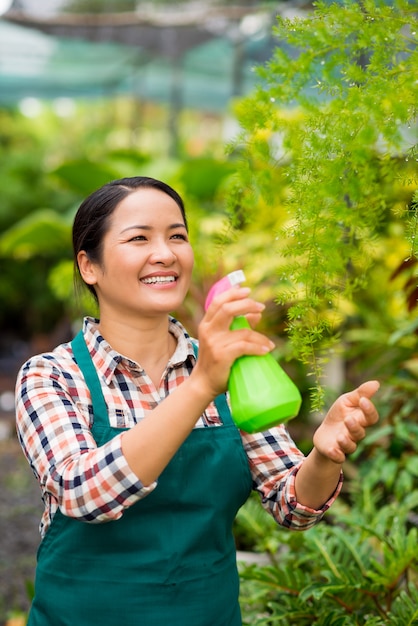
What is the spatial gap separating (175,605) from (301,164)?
76cm

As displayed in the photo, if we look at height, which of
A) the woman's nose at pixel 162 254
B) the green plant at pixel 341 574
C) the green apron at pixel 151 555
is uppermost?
the woman's nose at pixel 162 254

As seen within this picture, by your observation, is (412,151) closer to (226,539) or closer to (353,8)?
(353,8)

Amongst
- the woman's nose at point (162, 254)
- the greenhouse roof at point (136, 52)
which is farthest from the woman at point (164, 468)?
the greenhouse roof at point (136, 52)

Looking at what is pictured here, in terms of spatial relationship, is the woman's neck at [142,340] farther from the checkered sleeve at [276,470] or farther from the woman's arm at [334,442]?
the woman's arm at [334,442]

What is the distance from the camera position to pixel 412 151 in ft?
3.76

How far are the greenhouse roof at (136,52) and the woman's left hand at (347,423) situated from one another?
11.7 feet

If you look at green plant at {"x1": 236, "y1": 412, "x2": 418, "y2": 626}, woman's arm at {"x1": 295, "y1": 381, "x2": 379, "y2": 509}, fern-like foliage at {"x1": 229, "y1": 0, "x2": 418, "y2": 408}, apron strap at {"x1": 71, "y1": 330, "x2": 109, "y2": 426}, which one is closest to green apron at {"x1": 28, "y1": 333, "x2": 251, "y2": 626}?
apron strap at {"x1": 71, "y1": 330, "x2": 109, "y2": 426}

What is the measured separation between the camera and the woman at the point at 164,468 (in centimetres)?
120

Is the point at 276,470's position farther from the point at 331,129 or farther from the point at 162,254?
the point at 331,129

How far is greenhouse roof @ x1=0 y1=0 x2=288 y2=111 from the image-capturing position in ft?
16.2

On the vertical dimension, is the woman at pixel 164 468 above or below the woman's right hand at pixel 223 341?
below

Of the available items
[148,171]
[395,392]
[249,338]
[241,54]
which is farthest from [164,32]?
[249,338]

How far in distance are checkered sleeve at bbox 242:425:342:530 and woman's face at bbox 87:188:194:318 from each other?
1.02ft

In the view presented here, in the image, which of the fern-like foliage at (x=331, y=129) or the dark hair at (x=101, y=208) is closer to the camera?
the fern-like foliage at (x=331, y=129)
